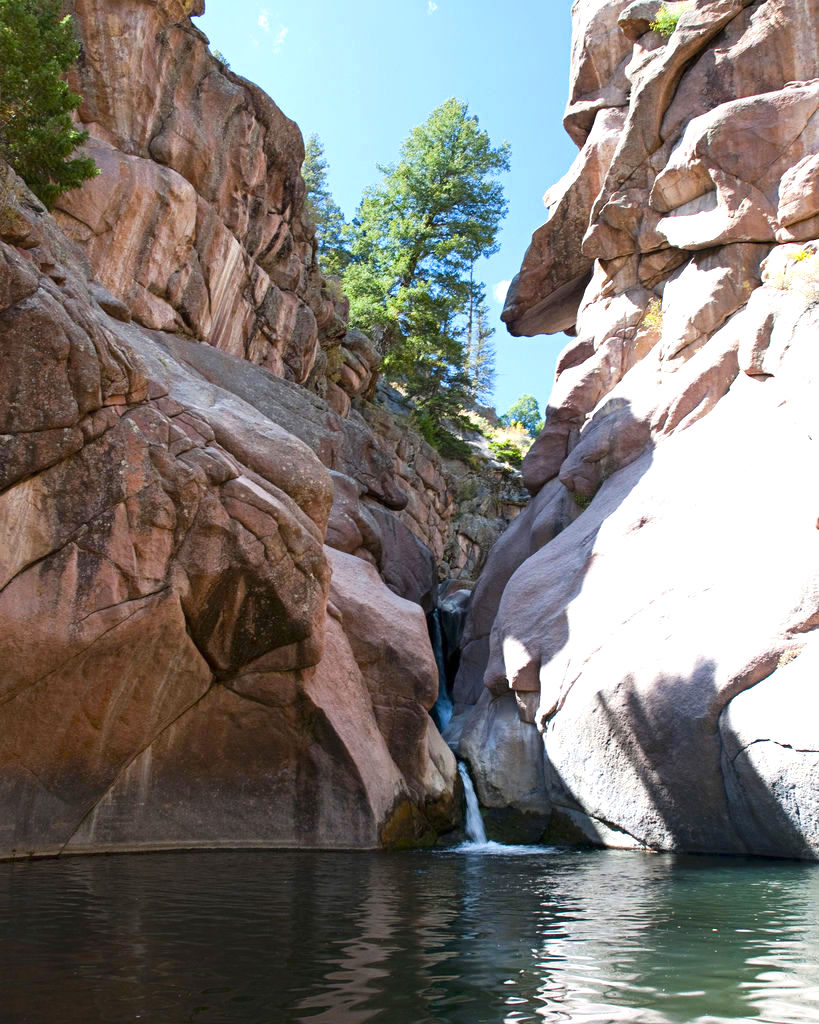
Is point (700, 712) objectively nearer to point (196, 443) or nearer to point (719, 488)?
point (719, 488)

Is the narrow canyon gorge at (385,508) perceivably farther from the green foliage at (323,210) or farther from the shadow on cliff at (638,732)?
the green foliage at (323,210)

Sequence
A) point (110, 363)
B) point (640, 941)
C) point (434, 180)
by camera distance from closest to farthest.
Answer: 1. point (640, 941)
2. point (110, 363)
3. point (434, 180)

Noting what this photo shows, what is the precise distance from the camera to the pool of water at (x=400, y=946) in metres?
4.98

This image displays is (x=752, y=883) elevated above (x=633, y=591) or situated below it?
below

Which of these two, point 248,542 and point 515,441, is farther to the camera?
point 515,441

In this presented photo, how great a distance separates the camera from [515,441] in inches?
2199

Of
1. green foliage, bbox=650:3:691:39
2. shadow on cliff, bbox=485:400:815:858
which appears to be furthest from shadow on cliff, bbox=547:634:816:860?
Result: green foliage, bbox=650:3:691:39

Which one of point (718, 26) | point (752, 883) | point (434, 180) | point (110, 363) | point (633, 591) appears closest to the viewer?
point (752, 883)

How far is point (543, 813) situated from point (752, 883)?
722cm

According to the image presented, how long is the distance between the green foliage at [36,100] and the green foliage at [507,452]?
33.3 m

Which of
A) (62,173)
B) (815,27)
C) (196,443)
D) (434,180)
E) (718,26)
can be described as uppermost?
(434,180)

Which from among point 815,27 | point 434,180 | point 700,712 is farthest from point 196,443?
point 434,180

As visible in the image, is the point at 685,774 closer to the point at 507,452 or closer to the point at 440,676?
the point at 440,676

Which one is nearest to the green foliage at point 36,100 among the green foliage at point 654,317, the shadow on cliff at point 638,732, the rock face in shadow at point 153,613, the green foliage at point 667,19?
the rock face in shadow at point 153,613
